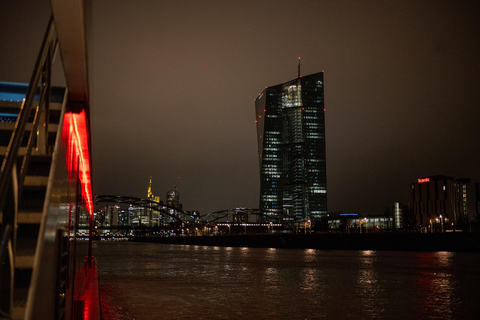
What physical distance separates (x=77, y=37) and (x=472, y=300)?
15399mm

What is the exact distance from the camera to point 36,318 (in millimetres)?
2119

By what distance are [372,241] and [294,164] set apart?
354 feet

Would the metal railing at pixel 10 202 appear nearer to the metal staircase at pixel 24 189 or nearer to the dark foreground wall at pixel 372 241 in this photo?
the metal staircase at pixel 24 189

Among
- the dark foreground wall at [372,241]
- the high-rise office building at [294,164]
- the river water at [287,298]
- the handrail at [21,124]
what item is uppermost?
the high-rise office building at [294,164]

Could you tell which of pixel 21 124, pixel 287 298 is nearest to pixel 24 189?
pixel 21 124

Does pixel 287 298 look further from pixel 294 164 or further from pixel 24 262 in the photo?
pixel 294 164

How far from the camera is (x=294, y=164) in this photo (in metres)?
184

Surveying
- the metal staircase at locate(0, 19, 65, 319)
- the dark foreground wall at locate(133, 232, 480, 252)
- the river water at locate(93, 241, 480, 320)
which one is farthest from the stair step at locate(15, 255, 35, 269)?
the dark foreground wall at locate(133, 232, 480, 252)

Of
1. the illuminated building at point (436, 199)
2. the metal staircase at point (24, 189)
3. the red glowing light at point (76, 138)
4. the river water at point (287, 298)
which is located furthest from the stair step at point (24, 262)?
the illuminated building at point (436, 199)

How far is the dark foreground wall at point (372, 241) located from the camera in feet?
223

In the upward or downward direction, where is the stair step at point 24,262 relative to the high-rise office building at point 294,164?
downward

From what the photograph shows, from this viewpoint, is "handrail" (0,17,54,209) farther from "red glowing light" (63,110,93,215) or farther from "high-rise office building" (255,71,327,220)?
"high-rise office building" (255,71,327,220)

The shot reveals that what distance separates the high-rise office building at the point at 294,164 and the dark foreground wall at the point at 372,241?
273 ft

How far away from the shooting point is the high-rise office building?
18438cm
